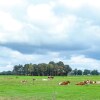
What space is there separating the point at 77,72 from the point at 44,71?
1337 inches

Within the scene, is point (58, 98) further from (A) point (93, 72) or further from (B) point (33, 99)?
(A) point (93, 72)

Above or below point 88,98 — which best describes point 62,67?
above

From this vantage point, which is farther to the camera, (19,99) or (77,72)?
(77,72)

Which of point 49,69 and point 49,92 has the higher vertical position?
point 49,69

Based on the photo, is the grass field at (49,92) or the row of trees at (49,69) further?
the row of trees at (49,69)

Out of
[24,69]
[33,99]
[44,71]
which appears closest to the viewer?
[33,99]

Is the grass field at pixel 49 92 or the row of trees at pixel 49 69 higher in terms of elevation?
the row of trees at pixel 49 69

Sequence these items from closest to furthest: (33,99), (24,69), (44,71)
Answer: (33,99)
(44,71)
(24,69)

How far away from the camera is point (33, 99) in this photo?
2222 centimetres

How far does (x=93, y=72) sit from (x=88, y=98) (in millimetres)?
174056

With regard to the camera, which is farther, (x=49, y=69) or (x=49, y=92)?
(x=49, y=69)

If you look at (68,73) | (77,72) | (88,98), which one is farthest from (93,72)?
(88,98)

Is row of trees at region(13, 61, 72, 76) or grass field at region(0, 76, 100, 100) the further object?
row of trees at region(13, 61, 72, 76)

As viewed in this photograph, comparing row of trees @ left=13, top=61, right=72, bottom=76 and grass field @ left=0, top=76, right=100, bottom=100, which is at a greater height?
row of trees @ left=13, top=61, right=72, bottom=76
